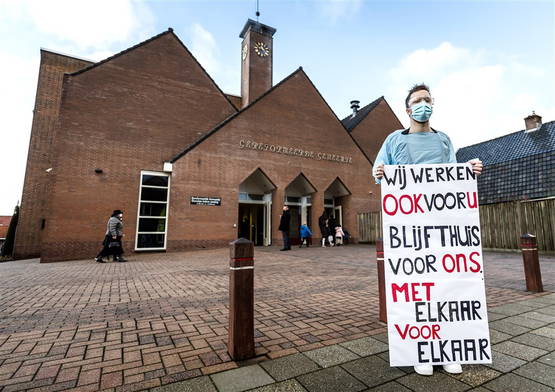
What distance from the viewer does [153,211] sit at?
47.5 ft

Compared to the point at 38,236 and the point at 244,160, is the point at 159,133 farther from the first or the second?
the point at 38,236

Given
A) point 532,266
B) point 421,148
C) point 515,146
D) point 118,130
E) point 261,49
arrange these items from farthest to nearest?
1. point 515,146
2. point 261,49
3. point 118,130
4. point 532,266
5. point 421,148

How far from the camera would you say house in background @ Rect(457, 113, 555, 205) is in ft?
60.0

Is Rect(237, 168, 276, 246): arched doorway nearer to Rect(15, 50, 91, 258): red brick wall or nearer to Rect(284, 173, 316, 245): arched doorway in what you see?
Rect(284, 173, 316, 245): arched doorway

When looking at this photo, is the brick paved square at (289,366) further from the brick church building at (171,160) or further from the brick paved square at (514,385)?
the brick church building at (171,160)

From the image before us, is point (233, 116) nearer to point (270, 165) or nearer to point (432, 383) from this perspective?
point (270, 165)

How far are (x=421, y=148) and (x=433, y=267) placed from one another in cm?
103

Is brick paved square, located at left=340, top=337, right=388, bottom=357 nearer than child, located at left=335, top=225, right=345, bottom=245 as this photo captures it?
Yes

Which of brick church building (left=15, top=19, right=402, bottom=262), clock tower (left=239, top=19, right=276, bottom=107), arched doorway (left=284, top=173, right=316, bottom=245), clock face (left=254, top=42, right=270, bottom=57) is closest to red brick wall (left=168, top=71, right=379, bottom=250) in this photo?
brick church building (left=15, top=19, right=402, bottom=262)

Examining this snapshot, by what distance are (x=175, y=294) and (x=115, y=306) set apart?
3.08 ft

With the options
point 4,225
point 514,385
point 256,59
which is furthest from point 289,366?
point 4,225

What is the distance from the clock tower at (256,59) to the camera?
21797mm

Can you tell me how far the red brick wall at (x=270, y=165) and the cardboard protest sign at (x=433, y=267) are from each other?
13.0 meters

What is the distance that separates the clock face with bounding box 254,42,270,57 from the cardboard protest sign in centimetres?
2254
